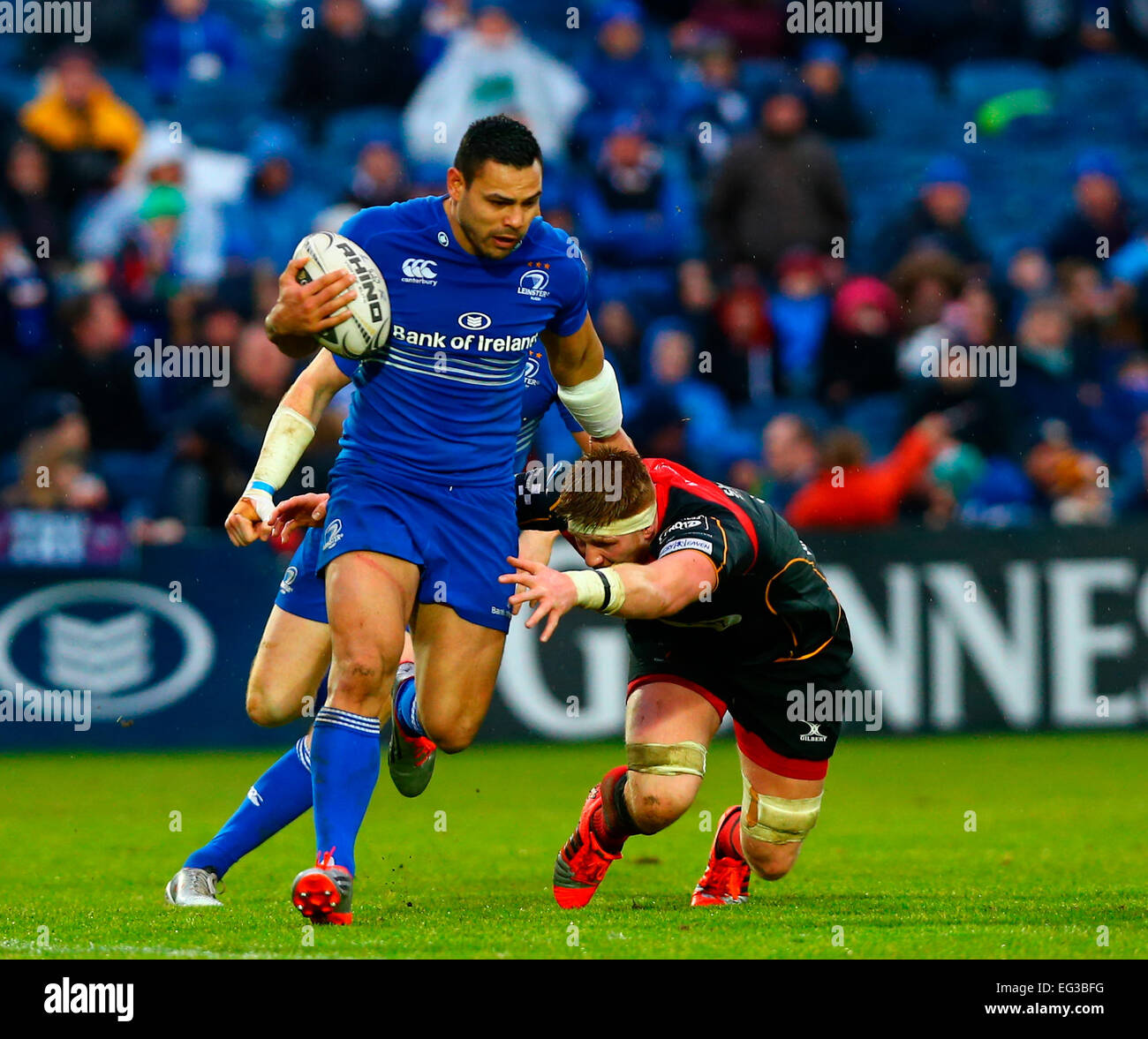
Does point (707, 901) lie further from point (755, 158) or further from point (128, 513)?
point (755, 158)

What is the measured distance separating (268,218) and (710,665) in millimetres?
9511

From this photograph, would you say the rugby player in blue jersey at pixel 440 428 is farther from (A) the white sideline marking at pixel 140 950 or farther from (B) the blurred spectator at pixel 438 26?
(B) the blurred spectator at pixel 438 26

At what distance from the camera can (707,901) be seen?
6898 mm

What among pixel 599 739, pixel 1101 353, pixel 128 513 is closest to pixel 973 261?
pixel 1101 353

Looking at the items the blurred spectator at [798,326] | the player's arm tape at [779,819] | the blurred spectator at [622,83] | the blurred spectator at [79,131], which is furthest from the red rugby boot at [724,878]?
the blurred spectator at [79,131]

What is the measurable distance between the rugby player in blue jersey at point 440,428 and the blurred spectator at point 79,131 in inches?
385

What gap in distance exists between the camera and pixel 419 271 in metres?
6.44

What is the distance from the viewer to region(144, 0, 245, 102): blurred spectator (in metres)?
17.1

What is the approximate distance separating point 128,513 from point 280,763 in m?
6.95

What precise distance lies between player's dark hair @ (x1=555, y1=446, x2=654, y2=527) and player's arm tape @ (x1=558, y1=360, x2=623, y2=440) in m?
0.79

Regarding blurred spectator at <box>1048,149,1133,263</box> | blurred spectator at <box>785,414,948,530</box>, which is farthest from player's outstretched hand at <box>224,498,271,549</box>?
blurred spectator at <box>1048,149,1133,263</box>

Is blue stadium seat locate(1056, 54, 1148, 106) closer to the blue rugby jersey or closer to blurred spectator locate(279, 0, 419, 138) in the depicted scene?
blurred spectator locate(279, 0, 419, 138)

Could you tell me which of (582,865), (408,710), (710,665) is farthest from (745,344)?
(582,865)

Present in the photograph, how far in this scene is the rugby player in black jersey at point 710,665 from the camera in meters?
6.28
